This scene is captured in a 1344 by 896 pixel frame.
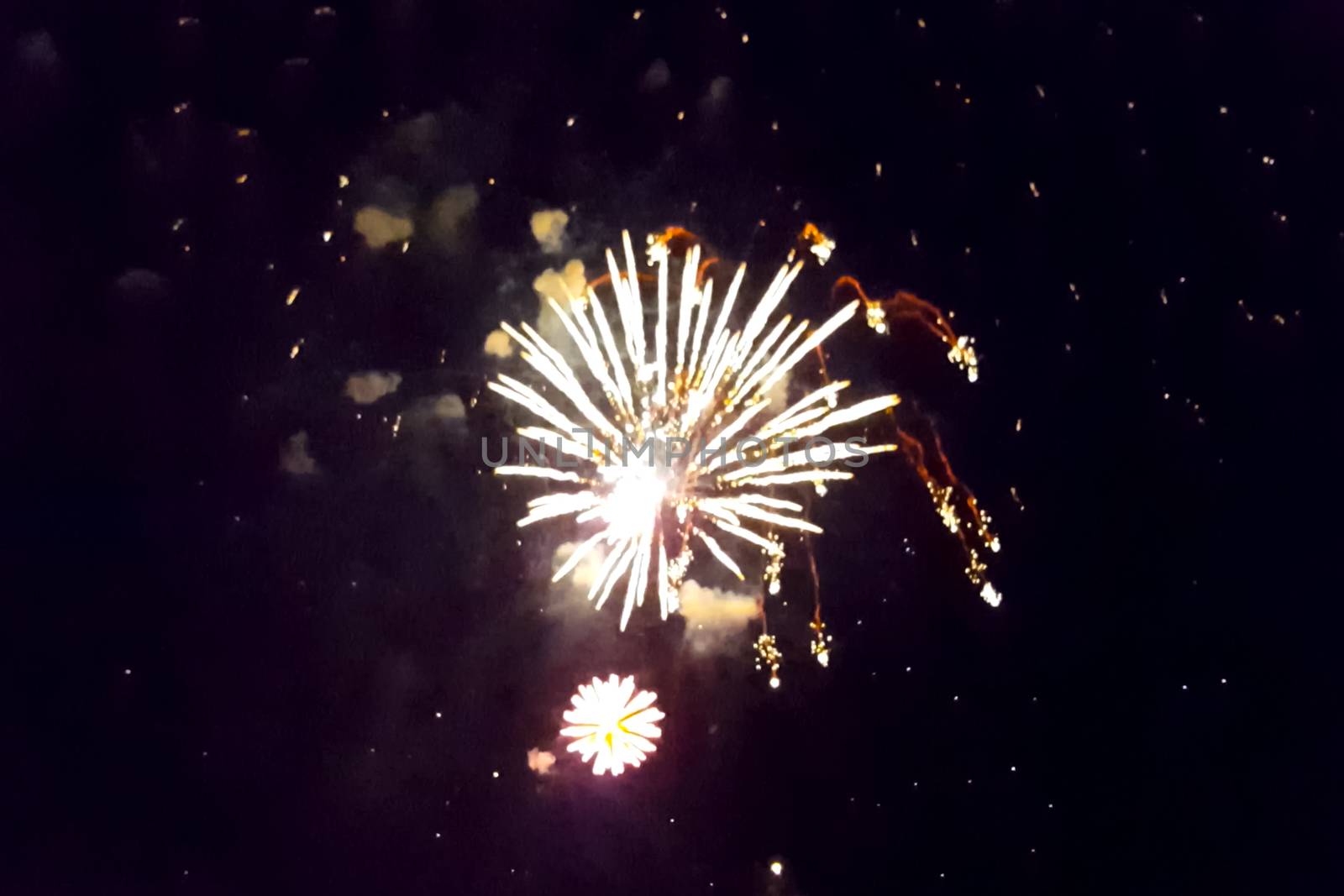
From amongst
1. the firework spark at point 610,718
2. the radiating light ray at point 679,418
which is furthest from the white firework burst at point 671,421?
the firework spark at point 610,718

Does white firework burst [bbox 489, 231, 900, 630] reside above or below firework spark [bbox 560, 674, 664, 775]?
above

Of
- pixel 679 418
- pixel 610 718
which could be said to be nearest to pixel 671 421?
pixel 679 418

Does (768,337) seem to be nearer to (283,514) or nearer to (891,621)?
(891,621)

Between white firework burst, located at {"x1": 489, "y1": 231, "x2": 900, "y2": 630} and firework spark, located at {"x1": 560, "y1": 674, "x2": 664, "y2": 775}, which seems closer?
white firework burst, located at {"x1": 489, "y1": 231, "x2": 900, "y2": 630}

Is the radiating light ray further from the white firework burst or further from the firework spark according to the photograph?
the firework spark

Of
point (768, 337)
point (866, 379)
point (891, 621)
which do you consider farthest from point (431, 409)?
point (891, 621)

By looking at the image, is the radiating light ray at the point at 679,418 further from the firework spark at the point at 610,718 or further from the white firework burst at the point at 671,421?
the firework spark at the point at 610,718

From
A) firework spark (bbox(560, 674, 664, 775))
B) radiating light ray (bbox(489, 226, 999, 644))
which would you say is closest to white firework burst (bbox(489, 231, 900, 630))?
radiating light ray (bbox(489, 226, 999, 644))
